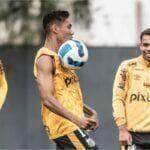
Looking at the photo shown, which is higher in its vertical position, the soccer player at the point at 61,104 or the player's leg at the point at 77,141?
the soccer player at the point at 61,104

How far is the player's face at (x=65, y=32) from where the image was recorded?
8695mm

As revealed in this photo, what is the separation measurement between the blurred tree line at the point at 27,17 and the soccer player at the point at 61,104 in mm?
8810

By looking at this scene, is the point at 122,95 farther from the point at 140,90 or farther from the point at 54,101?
the point at 54,101

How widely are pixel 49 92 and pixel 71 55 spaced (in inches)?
15.3

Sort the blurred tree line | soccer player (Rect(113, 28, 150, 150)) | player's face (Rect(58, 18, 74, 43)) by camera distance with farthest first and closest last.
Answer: the blurred tree line, soccer player (Rect(113, 28, 150, 150)), player's face (Rect(58, 18, 74, 43))

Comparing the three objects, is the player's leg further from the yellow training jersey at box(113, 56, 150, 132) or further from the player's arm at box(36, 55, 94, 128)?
the yellow training jersey at box(113, 56, 150, 132)

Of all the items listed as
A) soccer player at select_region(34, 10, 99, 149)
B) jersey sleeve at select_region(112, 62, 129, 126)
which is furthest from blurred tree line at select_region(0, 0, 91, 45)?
soccer player at select_region(34, 10, 99, 149)

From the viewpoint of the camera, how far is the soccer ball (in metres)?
8.45

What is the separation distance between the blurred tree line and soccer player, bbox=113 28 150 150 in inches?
317

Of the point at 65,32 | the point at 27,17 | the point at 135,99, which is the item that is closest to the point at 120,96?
the point at 135,99

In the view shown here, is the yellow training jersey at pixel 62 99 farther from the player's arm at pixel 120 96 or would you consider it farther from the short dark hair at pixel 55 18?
the player's arm at pixel 120 96

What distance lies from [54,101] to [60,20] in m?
0.87

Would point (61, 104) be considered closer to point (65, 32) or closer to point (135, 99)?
point (65, 32)

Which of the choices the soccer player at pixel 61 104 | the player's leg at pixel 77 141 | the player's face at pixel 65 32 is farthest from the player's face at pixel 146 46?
the player's leg at pixel 77 141
